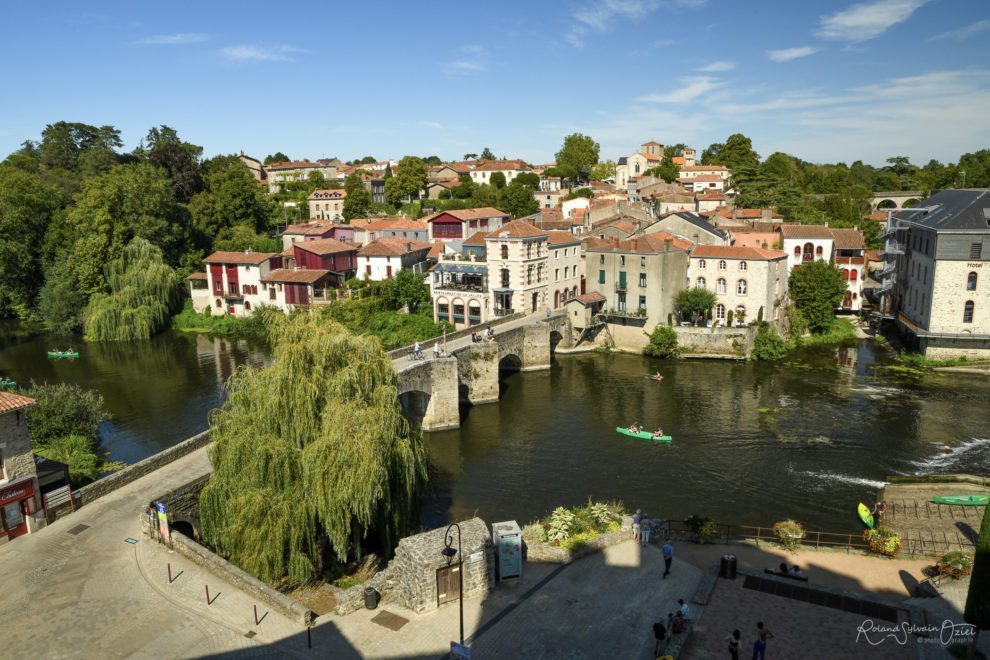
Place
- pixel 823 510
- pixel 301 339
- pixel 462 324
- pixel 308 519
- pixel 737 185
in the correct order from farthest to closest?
1. pixel 737 185
2. pixel 462 324
3. pixel 823 510
4. pixel 301 339
5. pixel 308 519

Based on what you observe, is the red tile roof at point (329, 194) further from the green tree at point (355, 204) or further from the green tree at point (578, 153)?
the green tree at point (578, 153)

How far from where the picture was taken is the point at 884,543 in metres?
22.3

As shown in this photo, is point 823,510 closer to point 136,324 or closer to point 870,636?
point 870,636

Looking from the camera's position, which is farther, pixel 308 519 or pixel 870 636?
pixel 308 519

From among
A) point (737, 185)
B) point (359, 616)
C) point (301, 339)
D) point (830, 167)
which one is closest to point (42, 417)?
point (301, 339)

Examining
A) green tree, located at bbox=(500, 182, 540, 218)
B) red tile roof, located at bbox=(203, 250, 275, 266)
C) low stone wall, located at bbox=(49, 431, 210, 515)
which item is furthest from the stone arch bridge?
green tree, located at bbox=(500, 182, 540, 218)

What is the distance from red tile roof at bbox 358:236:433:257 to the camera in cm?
6719

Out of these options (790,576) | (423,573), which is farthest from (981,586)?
(423,573)

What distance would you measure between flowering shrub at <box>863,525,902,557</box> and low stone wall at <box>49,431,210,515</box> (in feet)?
85.7


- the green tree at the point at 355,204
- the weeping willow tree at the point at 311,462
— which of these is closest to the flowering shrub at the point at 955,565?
the weeping willow tree at the point at 311,462

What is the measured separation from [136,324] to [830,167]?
137 metres

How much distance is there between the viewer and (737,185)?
91312mm

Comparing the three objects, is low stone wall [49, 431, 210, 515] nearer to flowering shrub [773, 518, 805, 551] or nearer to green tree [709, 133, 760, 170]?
flowering shrub [773, 518, 805, 551]

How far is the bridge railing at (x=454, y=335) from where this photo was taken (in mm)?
42000
